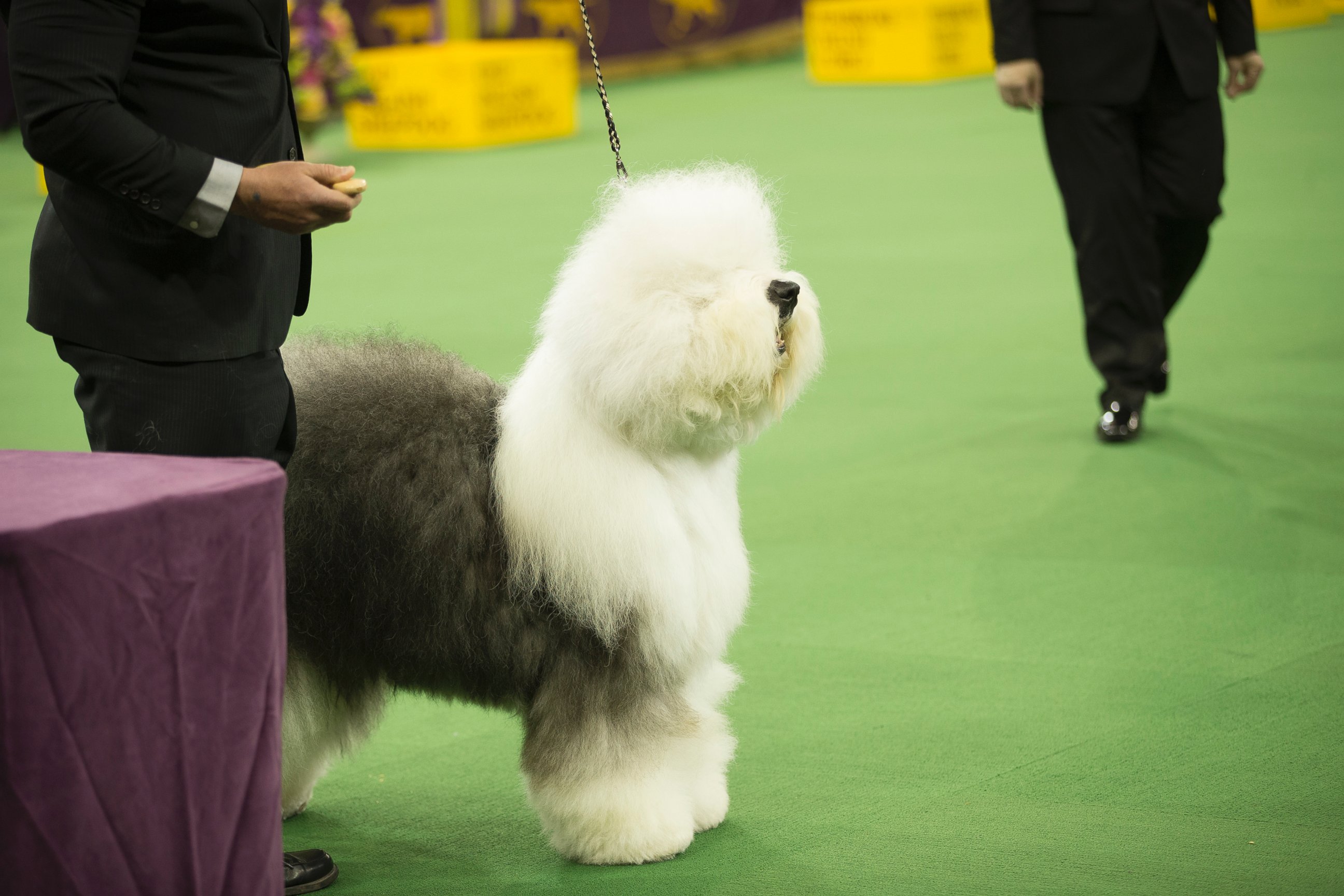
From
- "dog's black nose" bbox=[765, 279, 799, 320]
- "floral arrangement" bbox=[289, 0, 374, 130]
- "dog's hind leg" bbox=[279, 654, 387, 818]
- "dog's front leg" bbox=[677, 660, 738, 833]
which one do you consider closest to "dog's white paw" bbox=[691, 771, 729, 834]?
"dog's front leg" bbox=[677, 660, 738, 833]

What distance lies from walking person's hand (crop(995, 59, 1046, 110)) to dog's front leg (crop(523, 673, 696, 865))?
2.68m

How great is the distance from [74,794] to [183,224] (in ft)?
2.21

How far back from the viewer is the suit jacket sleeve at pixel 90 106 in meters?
1.71

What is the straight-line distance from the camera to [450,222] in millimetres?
8320

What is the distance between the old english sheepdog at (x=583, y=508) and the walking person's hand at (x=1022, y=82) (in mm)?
Result: 2334

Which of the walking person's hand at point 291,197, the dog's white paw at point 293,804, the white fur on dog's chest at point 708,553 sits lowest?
the dog's white paw at point 293,804

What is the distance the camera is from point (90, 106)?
1721 mm

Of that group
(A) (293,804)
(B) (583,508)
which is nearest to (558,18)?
(A) (293,804)

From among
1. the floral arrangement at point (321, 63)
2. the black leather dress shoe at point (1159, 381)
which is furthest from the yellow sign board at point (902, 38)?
the black leather dress shoe at point (1159, 381)

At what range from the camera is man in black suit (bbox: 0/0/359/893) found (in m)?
1.73

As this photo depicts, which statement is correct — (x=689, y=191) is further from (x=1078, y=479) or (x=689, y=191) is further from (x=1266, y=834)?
(x=1078, y=479)

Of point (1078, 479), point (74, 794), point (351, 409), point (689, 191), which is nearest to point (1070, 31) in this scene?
point (1078, 479)

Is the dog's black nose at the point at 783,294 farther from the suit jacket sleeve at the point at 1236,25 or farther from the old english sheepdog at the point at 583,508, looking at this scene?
the suit jacket sleeve at the point at 1236,25

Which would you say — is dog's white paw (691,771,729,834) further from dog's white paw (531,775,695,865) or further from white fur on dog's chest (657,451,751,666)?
white fur on dog's chest (657,451,751,666)
